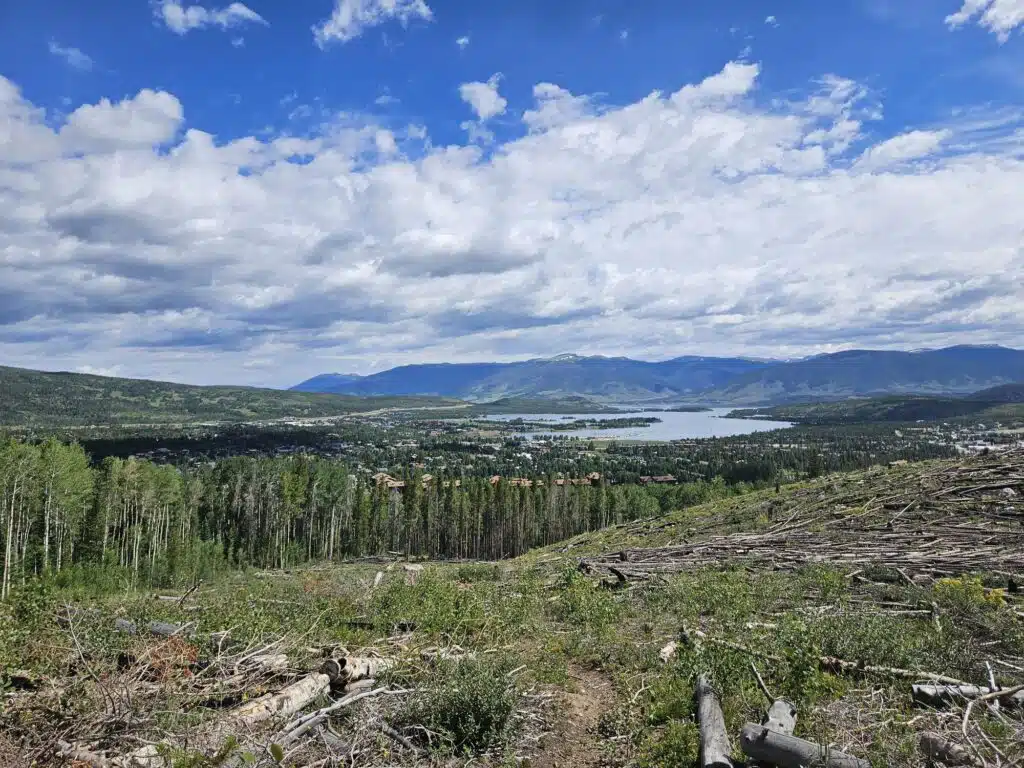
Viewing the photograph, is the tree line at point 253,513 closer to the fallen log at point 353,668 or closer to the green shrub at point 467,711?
the fallen log at point 353,668

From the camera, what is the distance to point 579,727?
8.20 m

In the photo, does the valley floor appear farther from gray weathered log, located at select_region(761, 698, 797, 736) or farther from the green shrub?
gray weathered log, located at select_region(761, 698, 797, 736)

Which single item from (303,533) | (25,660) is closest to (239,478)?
(303,533)

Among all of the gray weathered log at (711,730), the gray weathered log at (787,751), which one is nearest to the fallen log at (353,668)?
the gray weathered log at (711,730)

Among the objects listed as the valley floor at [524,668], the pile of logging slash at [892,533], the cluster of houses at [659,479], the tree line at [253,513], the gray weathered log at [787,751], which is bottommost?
the cluster of houses at [659,479]

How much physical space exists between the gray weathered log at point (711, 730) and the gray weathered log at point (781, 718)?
0.51 metres

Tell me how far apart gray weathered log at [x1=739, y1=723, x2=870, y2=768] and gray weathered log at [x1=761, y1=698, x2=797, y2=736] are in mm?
265

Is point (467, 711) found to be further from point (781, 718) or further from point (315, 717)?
point (781, 718)

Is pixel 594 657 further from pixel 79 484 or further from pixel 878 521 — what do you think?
pixel 79 484

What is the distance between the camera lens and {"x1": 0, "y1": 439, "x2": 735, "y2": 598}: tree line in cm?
4075

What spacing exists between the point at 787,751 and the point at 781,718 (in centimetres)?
88

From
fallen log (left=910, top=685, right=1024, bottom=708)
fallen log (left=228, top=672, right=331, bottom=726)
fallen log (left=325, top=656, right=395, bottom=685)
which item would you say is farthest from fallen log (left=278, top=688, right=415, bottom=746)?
fallen log (left=910, top=685, right=1024, bottom=708)

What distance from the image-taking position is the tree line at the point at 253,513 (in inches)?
1604

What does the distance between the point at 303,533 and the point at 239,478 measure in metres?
11.6
